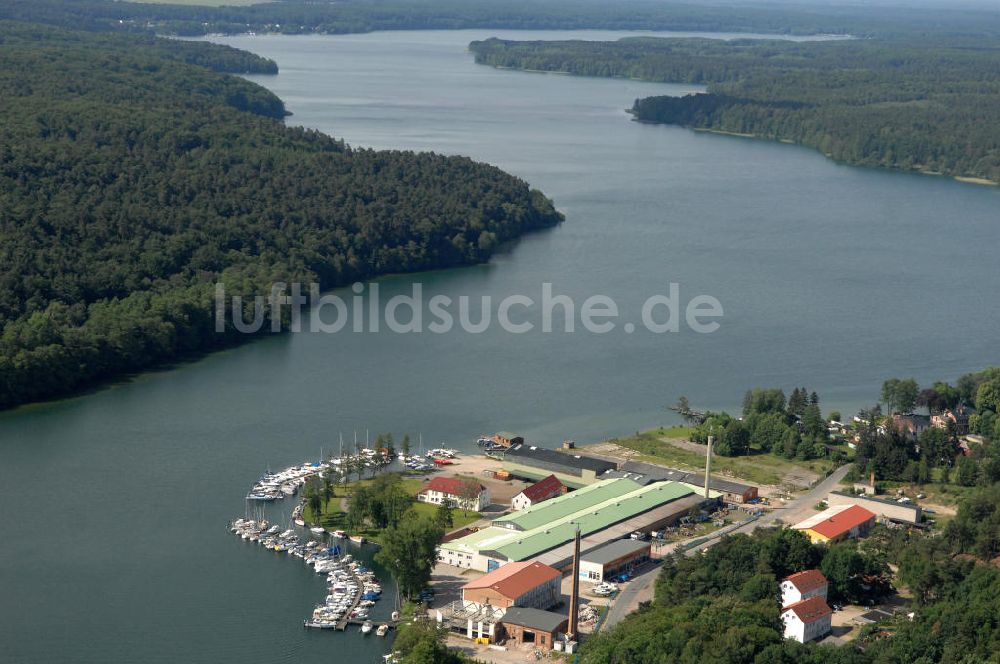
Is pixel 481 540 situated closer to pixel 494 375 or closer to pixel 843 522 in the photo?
pixel 843 522

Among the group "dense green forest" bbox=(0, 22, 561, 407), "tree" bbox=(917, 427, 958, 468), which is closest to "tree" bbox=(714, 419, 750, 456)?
"tree" bbox=(917, 427, 958, 468)

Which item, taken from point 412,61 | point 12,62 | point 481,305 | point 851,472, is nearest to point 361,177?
point 481,305

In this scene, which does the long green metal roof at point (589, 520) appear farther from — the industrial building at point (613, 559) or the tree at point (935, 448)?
the tree at point (935, 448)

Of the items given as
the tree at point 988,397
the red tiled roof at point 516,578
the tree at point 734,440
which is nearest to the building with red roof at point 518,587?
the red tiled roof at point 516,578

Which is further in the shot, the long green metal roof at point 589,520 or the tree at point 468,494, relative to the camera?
the tree at point 468,494

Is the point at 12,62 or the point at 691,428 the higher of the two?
the point at 12,62

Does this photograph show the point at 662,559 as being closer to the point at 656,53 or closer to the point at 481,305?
the point at 481,305

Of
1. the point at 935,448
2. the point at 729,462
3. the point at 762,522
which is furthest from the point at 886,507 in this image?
the point at 729,462
